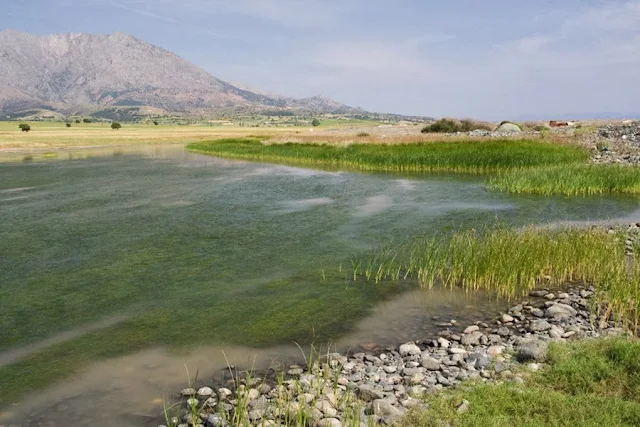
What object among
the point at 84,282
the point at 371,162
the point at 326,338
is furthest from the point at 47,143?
the point at 326,338

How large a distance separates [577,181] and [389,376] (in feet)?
81.7

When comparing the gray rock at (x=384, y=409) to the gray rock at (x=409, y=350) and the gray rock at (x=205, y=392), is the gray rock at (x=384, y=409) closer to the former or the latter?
the gray rock at (x=409, y=350)

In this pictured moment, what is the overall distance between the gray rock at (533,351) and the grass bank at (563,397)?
0.24 m

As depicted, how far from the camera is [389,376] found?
870cm

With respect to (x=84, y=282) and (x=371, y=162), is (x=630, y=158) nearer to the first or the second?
(x=371, y=162)

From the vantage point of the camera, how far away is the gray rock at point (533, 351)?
8.78m

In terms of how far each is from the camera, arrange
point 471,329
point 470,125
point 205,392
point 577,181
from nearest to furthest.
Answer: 1. point 205,392
2. point 471,329
3. point 577,181
4. point 470,125

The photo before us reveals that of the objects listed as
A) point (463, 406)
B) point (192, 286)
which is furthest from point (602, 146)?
point (463, 406)

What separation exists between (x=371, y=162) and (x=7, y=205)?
29527mm

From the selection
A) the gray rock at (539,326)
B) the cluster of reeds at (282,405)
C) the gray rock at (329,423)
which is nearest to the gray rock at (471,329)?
the gray rock at (539,326)

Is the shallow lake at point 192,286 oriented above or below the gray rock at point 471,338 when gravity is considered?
below

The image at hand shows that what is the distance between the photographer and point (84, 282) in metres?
15.1

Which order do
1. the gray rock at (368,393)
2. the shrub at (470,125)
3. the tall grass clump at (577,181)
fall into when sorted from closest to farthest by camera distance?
the gray rock at (368,393)
the tall grass clump at (577,181)
the shrub at (470,125)

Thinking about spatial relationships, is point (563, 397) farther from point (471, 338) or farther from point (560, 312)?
point (560, 312)
